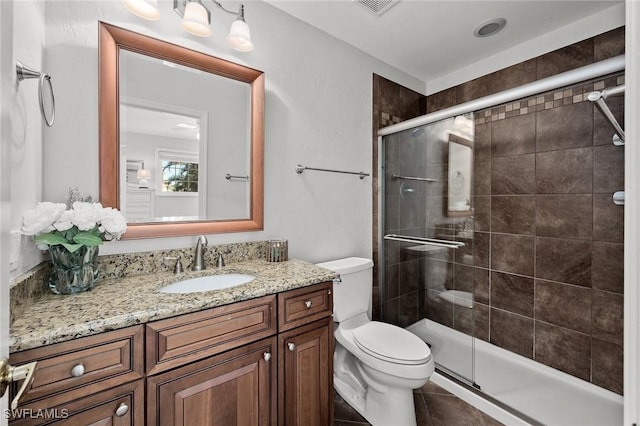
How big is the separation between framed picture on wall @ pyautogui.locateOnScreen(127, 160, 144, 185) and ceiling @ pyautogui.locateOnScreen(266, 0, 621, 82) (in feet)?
4.05

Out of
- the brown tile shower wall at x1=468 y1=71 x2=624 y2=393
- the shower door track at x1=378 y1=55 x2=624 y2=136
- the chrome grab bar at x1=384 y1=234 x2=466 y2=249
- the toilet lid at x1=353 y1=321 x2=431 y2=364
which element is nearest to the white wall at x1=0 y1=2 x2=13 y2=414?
the toilet lid at x1=353 y1=321 x2=431 y2=364

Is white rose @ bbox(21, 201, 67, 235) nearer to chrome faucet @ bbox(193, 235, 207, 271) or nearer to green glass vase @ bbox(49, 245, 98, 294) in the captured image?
green glass vase @ bbox(49, 245, 98, 294)

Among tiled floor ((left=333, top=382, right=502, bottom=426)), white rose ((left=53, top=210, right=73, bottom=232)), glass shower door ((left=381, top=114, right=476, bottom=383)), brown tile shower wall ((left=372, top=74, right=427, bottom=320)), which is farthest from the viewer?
brown tile shower wall ((left=372, top=74, right=427, bottom=320))

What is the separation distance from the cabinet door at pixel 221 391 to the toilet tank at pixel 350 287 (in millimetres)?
696

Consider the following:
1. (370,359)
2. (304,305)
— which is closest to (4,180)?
(304,305)

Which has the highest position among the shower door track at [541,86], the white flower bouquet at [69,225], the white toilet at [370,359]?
the shower door track at [541,86]

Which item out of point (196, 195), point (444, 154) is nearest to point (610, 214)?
point (444, 154)

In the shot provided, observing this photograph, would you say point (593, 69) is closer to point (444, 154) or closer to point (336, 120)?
point (444, 154)

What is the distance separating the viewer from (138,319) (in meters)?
0.83

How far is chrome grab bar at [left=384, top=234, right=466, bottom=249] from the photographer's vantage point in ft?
7.18

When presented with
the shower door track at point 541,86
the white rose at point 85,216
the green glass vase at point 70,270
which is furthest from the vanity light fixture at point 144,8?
the shower door track at point 541,86

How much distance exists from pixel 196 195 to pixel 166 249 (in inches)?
12.1

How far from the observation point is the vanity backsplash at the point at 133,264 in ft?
2.72

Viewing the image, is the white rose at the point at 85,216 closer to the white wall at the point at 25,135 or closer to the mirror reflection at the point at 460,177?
the white wall at the point at 25,135
